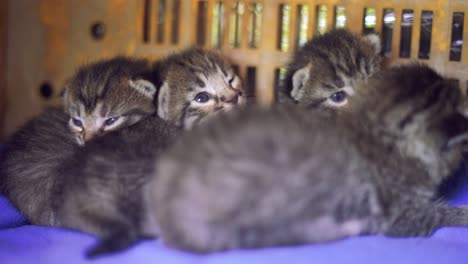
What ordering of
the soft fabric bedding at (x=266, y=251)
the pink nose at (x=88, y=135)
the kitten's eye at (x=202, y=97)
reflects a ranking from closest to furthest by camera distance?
the soft fabric bedding at (x=266, y=251), the pink nose at (x=88, y=135), the kitten's eye at (x=202, y=97)

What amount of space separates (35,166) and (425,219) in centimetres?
157

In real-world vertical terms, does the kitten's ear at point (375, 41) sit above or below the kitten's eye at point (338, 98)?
above

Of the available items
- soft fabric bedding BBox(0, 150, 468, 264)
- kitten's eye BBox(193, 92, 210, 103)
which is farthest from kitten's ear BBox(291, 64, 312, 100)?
soft fabric bedding BBox(0, 150, 468, 264)

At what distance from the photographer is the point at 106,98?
2369mm

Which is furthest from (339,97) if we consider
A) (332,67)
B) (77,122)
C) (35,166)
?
(35,166)

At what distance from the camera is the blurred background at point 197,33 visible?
101 inches

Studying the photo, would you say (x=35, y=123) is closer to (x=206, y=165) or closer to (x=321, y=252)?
(x=206, y=165)

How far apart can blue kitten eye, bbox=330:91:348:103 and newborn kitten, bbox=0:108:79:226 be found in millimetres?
1149

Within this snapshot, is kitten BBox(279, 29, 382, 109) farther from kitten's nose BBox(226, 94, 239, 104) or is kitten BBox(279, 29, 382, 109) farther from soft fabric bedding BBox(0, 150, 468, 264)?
soft fabric bedding BBox(0, 150, 468, 264)

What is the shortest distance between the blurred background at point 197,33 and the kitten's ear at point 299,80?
26 cm

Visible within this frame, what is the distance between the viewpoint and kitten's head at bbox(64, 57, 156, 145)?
2.36 metres

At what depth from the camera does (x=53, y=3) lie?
3090 millimetres

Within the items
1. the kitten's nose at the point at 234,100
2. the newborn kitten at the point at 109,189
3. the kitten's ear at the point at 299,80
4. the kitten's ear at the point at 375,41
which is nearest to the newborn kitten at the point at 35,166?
the newborn kitten at the point at 109,189

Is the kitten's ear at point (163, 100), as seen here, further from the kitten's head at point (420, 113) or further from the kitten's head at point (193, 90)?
the kitten's head at point (420, 113)
